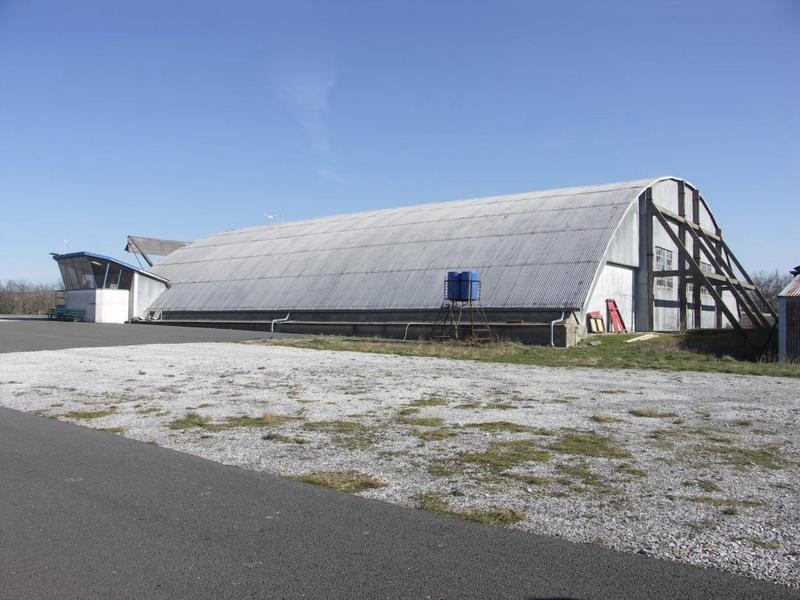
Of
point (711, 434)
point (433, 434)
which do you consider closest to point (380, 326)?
point (433, 434)

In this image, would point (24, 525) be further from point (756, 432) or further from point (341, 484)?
point (756, 432)

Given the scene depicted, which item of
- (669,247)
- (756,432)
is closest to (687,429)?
(756,432)

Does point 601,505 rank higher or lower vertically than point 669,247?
lower

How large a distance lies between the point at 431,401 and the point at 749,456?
5964mm

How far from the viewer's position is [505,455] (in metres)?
8.04

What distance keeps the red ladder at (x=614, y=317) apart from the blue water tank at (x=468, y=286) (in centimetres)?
733

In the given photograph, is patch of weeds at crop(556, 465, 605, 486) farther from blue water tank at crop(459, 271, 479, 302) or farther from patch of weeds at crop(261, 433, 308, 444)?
blue water tank at crop(459, 271, 479, 302)

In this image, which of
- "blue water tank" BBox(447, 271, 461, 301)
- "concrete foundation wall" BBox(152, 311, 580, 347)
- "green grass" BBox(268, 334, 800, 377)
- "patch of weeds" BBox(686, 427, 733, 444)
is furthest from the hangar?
"patch of weeds" BBox(686, 427, 733, 444)

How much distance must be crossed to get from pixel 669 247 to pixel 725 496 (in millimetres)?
35561

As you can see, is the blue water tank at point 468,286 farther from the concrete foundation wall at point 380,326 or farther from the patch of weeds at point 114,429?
the patch of weeds at point 114,429

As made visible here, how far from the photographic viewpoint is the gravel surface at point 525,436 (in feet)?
18.5

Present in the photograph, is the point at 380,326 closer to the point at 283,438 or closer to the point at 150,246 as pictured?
the point at 283,438

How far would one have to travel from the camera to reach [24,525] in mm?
5438

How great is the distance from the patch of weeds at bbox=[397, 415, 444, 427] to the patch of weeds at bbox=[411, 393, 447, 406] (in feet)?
4.95
